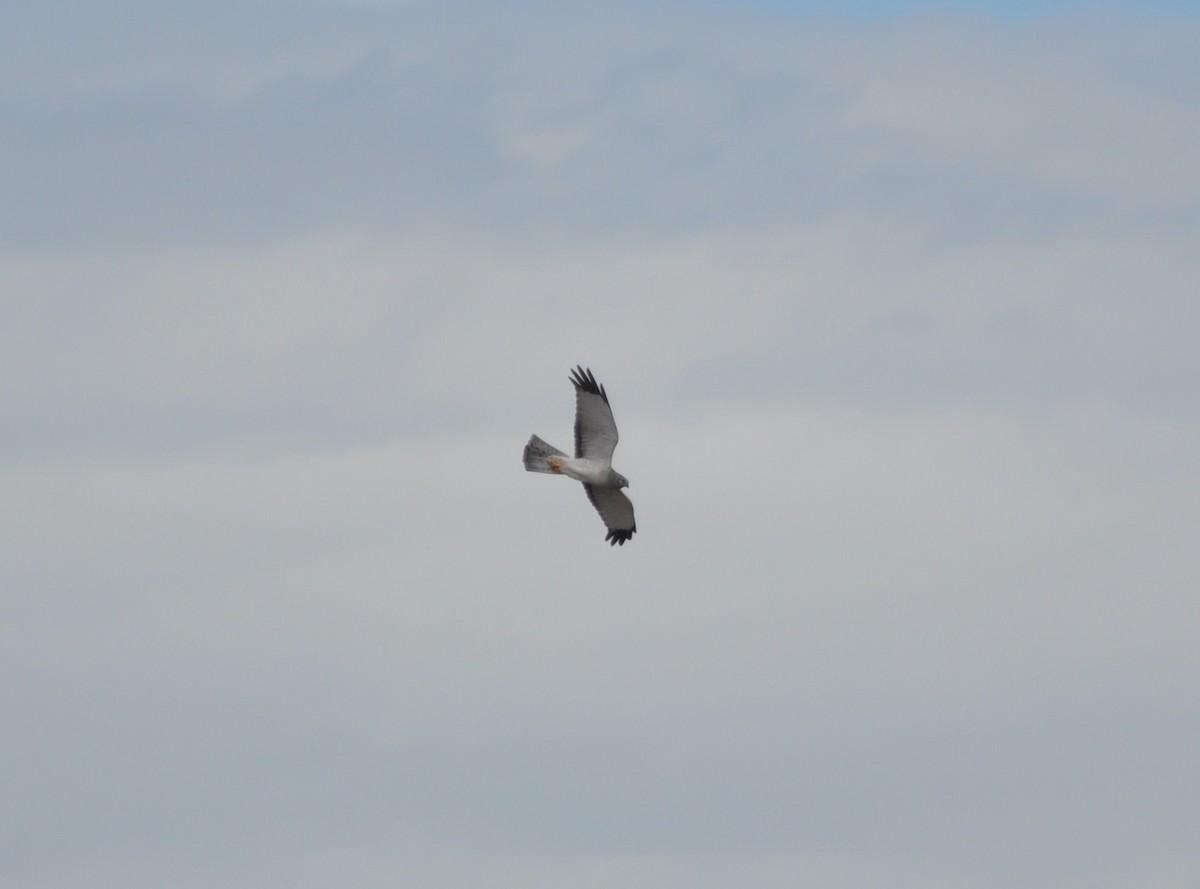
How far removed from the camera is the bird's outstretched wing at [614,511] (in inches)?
1676

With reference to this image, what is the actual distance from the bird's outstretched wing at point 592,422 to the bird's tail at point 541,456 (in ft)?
1.19

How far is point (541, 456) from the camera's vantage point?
41406mm

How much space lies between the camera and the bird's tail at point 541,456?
4134cm

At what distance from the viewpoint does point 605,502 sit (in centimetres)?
4278

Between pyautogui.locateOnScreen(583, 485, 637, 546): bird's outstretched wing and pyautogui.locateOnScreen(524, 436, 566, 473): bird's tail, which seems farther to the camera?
pyautogui.locateOnScreen(583, 485, 637, 546): bird's outstretched wing

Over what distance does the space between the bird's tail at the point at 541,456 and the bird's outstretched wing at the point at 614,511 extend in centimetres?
109

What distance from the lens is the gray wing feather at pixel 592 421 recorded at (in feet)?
135

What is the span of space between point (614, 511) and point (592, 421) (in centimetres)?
223

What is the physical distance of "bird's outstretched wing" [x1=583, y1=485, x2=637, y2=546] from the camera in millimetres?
42562

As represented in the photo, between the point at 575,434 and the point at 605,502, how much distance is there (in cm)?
171

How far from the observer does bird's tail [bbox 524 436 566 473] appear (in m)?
41.3

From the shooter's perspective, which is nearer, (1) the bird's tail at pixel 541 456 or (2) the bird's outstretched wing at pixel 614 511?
(1) the bird's tail at pixel 541 456

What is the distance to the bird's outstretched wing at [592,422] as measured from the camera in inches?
1617

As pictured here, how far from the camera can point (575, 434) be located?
136ft
